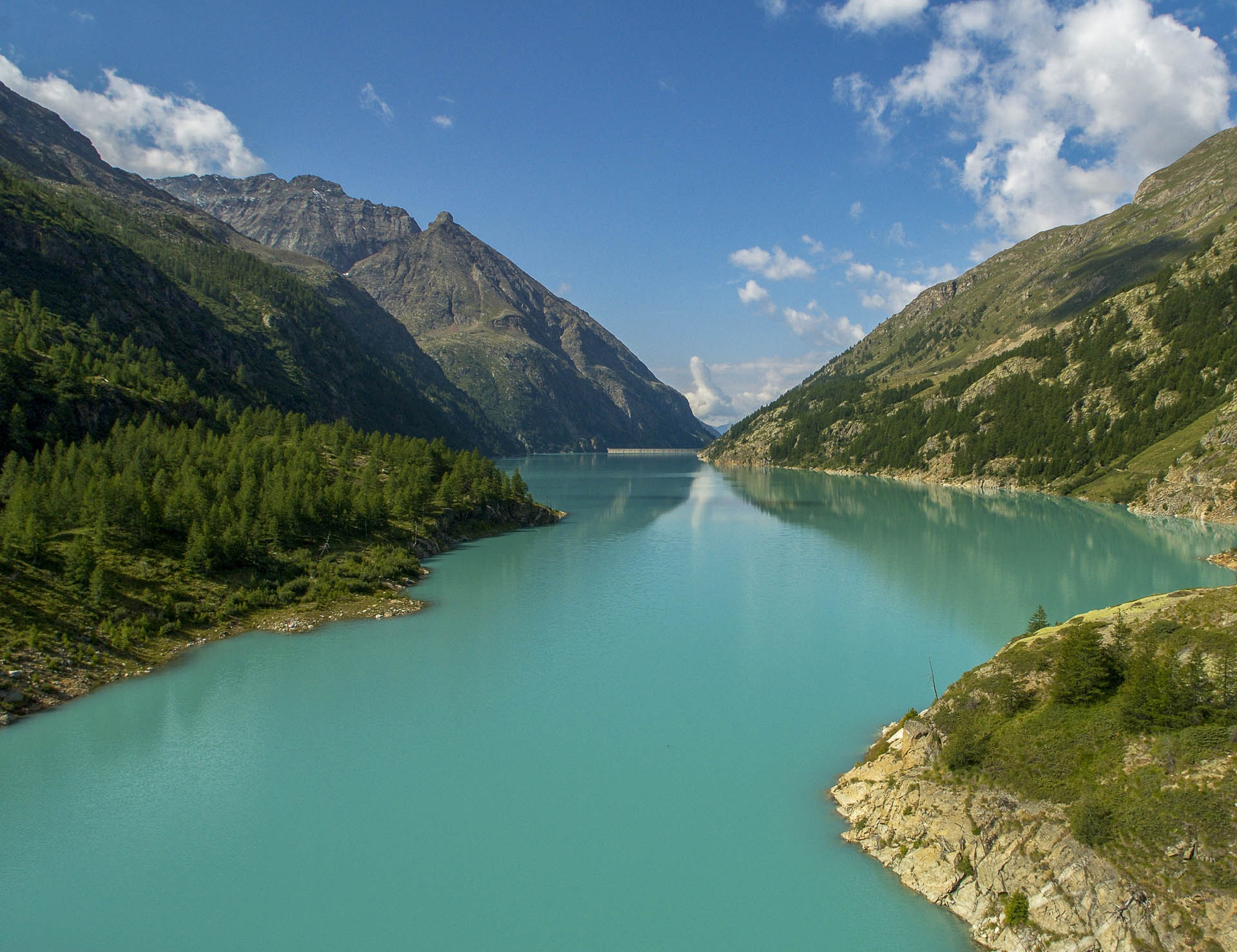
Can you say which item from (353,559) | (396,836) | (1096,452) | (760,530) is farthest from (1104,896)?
(1096,452)

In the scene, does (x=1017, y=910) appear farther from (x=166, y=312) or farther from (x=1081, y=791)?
(x=166, y=312)

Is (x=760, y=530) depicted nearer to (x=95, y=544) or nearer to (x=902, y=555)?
(x=902, y=555)

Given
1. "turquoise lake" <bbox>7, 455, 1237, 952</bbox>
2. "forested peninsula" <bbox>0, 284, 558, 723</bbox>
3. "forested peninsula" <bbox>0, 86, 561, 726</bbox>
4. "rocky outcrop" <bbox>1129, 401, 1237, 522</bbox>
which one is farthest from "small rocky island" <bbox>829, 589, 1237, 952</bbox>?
"rocky outcrop" <bbox>1129, 401, 1237, 522</bbox>

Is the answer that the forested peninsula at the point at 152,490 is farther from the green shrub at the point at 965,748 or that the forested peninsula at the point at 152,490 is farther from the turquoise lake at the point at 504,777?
the green shrub at the point at 965,748

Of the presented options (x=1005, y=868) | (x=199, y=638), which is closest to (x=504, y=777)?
(x=1005, y=868)

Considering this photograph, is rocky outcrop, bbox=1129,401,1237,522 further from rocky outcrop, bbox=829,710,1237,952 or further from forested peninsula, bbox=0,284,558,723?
rocky outcrop, bbox=829,710,1237,952

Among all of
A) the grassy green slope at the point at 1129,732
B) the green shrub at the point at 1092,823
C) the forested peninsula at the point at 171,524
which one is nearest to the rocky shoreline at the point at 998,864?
the green shrub at the point at 1092,823
